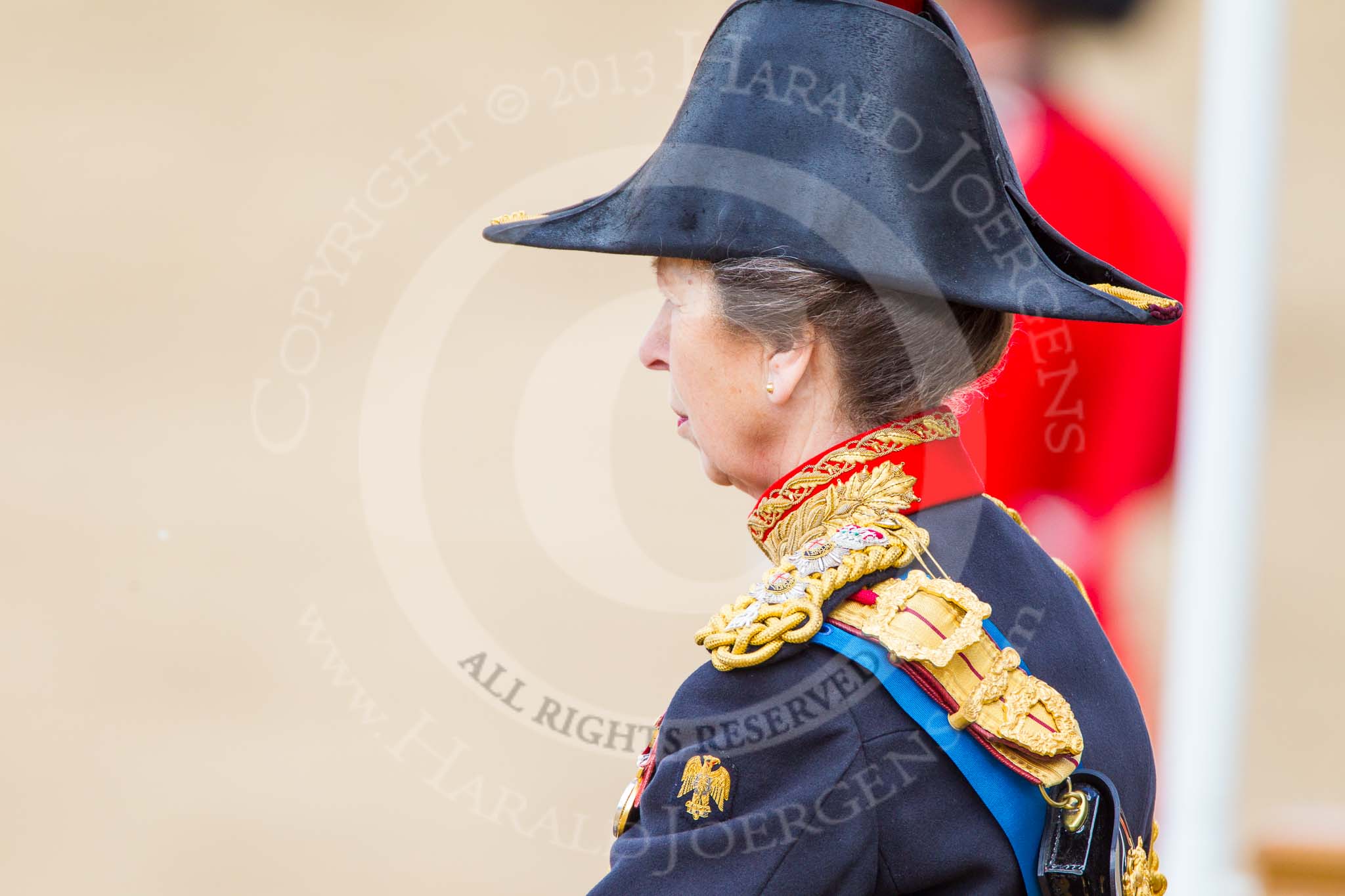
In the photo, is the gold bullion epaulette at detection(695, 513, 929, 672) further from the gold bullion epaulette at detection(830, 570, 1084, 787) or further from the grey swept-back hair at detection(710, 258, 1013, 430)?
the grey swept-back hair at detection(710, 258, 1013, 430)

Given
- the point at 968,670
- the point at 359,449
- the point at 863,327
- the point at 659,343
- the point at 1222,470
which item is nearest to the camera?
the point at 968,670

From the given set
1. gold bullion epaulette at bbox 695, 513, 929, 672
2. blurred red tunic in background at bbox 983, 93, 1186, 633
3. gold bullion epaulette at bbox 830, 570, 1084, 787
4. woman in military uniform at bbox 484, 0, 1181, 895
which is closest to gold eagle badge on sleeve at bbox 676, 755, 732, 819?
woman in military uniform at bbox 484, 0, 1181, 895

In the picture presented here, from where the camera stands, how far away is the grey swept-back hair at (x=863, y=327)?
5.64 feet

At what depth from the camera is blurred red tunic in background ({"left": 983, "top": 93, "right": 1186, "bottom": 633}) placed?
3.54 m

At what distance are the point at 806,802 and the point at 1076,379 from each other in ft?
7.65

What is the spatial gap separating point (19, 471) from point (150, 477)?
1.70 feet

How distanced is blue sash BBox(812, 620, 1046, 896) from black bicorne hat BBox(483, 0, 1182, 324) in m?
0.42

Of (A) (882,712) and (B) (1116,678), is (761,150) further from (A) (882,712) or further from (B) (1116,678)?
(B) (1116,678)

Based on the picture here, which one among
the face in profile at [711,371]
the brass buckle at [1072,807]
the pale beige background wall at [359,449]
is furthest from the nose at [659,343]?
the pale beige background wall at [359,449]

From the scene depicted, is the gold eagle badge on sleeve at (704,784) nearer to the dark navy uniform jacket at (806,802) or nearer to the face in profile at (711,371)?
the dark navy uniform jacket at (806,802)

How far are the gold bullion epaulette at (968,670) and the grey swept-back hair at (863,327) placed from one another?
0.23m

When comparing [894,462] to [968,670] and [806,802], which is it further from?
[806,802]

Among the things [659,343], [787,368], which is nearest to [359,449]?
[659,343]

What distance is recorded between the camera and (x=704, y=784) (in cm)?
156
